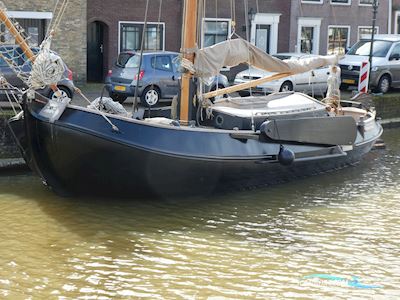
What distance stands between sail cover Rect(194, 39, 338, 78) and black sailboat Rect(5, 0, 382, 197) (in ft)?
0.06

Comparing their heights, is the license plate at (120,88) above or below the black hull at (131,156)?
above

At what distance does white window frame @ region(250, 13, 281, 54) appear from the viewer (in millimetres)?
28219

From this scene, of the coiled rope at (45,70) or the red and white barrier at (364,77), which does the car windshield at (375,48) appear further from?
A: the coiled rope at (45,70)

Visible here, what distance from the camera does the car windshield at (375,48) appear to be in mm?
25297

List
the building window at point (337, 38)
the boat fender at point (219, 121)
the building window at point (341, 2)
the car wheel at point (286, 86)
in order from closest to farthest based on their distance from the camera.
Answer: the boat fender at point (219, 121), the car wheel at point (286, 86), the building window at point (341, 2), the building window at point (337, 38)

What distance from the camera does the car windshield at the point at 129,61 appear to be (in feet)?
67.2

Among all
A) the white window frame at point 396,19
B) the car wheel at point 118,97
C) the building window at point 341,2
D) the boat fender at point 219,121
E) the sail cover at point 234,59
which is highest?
the building window at point 341,2

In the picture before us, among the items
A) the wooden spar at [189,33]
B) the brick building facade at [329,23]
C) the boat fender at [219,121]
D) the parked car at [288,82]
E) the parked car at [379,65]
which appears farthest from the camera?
the brick building facade at [329,23]

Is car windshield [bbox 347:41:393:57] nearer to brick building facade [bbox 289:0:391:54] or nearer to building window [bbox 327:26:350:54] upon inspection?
brick building facade [bbox 289:0:391:54]

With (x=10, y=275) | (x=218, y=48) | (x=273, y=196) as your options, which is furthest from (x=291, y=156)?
(x=10, y=275)

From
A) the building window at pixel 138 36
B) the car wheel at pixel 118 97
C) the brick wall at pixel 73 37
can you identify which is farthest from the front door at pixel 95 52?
the car wheel at pixel 118 97

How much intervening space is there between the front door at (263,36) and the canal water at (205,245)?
1612 centimetres

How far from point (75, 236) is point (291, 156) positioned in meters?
4.12

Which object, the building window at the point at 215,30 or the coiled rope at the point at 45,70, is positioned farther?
the building window at the point at 215,30
